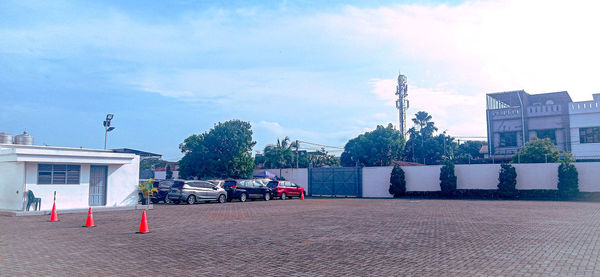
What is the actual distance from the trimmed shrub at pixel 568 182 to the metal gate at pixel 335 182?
49.7 feet

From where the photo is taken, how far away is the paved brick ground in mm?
7656

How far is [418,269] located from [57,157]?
19.2 meters

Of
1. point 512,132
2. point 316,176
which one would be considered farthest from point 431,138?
point 316,176

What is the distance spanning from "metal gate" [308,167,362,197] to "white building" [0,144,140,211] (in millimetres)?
19374

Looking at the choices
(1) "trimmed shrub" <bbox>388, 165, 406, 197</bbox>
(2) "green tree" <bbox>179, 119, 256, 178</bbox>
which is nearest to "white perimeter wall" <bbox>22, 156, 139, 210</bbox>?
(2) "green tree" <bbox>179, 119, 256, 178</bbox>

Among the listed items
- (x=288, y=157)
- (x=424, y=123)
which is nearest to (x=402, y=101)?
(x=424, y=123)

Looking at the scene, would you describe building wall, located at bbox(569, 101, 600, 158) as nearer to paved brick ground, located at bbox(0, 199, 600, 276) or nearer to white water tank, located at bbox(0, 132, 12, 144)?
paved brick ground, located at bbox(0, 199, 600, 276)

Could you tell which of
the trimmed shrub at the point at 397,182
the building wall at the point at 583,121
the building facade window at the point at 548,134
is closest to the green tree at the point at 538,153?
the building wall at the point at 583,121

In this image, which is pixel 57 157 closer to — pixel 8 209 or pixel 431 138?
pixel 8 209

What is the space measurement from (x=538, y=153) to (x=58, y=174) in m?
32.3

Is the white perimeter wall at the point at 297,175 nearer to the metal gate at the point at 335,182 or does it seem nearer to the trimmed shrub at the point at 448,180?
the metal gate at the point at 335,182

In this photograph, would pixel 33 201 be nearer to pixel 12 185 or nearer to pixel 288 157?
pixel 12 185

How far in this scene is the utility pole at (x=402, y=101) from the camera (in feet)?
210

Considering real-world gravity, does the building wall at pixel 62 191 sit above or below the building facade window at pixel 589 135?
below
